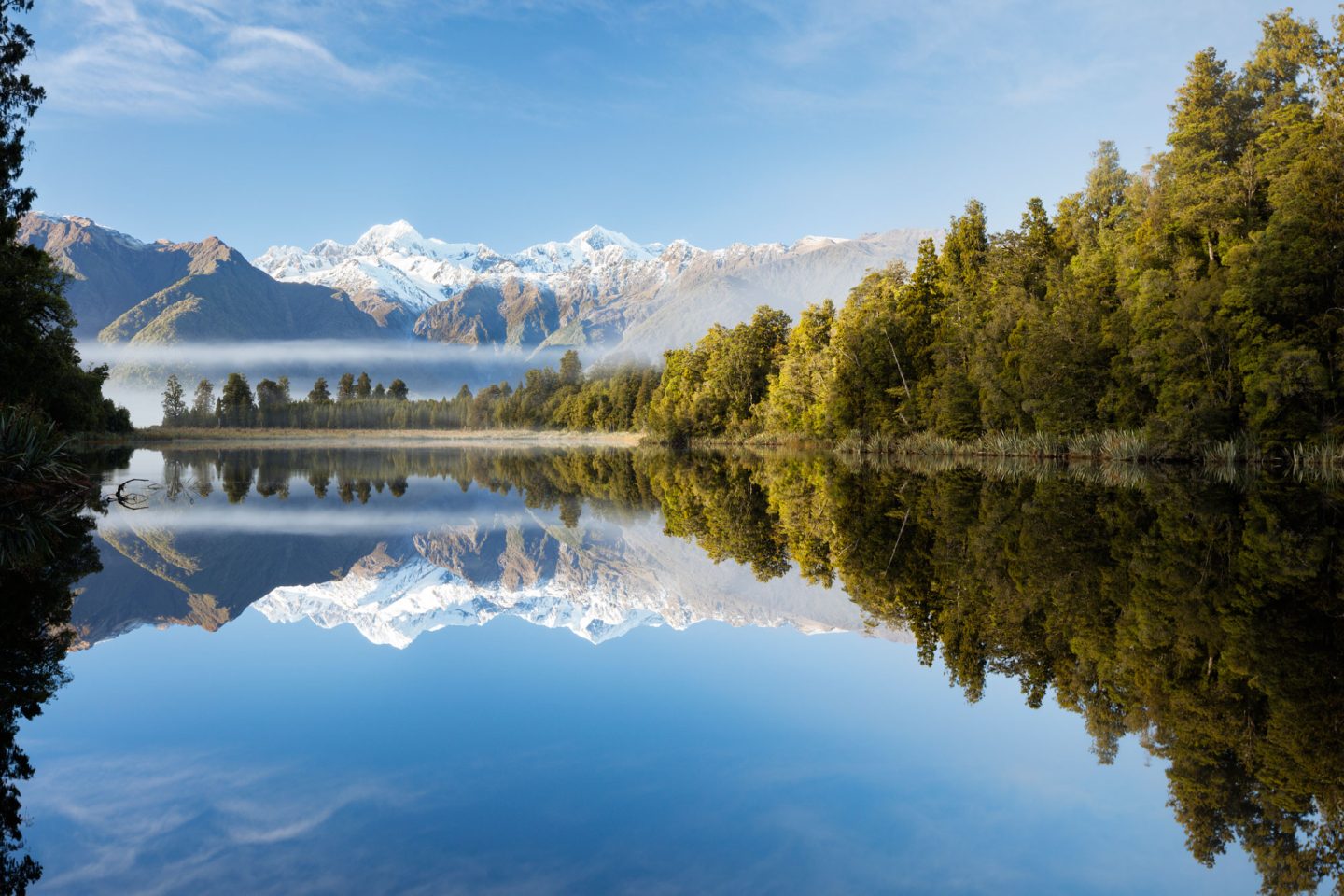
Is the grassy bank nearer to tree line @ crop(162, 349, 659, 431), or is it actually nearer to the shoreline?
the shoreline

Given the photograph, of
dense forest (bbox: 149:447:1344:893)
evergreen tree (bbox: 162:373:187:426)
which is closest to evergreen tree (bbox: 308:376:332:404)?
evergreen tree (bbox: 162:373:187:426)

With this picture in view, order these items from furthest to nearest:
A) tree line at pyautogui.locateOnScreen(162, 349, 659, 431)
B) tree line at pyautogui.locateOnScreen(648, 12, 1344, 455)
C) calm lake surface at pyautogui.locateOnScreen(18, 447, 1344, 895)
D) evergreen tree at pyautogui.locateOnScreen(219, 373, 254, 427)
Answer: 1. evergreen tree at pyautogui.locateOnScreen(219, 373, 254, 427)
2. tree line at pyautogui.locateOnScreen(162, 349, 659, 431)
3. tree line at pyautogui.locateOnScreen(648, 12, 1344, 455)
4. calm lake surface at pyautogui.locateOnScreen(18, 447, 1344, 895)

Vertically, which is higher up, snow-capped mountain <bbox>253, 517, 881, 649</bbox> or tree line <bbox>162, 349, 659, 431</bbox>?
tree line <bbox>162, 349, 659, 431</bbox>

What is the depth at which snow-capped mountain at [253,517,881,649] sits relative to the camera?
31.0 ft

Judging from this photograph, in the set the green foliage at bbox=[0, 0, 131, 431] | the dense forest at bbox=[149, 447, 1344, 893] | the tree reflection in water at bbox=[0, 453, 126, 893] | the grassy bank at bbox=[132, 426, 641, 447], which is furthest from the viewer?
the grassy bank at bbox=[132, 426, 641, 447]

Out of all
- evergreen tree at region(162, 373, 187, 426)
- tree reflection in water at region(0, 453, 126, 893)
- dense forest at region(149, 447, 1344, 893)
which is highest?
evergreen tree at region(162, 373, 187, 426)

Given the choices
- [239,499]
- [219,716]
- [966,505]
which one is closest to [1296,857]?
[219,716]

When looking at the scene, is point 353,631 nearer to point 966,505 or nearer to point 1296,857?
point 1296,857

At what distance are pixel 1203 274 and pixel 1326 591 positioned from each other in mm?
31151

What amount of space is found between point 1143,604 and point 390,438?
137 meters

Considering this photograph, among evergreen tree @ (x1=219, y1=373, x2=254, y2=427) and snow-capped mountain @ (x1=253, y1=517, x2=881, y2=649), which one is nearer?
snow-capped mountain @ (x1=253, y1=517, x2=881, y2=649)

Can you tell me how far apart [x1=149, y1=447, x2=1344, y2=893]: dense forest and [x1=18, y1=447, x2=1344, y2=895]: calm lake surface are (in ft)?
0.14

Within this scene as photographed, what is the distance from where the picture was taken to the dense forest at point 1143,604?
4809 mm

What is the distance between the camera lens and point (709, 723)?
599 centimetres
